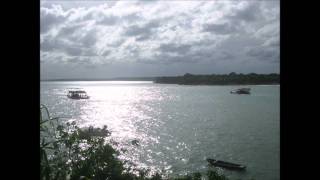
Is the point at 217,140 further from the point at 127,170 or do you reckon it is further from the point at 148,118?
the point at 127,170

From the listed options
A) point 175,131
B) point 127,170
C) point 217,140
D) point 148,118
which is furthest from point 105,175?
point 148,118

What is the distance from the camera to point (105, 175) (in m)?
3.27

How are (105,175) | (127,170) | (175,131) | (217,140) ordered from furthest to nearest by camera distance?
(175,131) < (217,140) < (127,170) < (105,175)

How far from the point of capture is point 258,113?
164 feet
